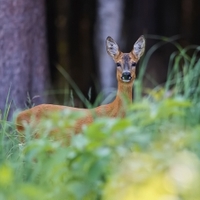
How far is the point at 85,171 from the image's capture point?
476 cm

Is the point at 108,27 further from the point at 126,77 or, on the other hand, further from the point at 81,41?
the point at 126,77

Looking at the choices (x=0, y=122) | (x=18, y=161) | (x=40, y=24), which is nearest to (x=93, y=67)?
(x=40, y=24)

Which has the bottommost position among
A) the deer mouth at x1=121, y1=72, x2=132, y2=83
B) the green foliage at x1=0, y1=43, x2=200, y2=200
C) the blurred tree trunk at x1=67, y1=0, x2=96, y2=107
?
the blurred tree trunk at x1=67, y1=0, x2=96, y2=107

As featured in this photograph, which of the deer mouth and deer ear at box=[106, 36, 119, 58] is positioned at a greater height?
deer ear at box=[106, 36, 119, 58]

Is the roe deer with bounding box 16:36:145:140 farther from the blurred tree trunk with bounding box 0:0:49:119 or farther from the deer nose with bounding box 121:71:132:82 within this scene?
the blurred tree trunk with bounding box 0:0:49:119

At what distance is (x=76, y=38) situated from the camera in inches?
495

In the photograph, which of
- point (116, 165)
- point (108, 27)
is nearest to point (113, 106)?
point (116, 165)

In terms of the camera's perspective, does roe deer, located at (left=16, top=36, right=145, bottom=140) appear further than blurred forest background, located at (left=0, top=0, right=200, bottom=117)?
Answer: No

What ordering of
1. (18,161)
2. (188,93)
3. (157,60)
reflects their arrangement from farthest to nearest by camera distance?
(157,60) → (188,93) → (18,161)

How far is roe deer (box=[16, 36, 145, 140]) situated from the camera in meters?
7.10

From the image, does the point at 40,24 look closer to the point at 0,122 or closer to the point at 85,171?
the point at 0,122

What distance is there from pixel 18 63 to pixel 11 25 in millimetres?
372

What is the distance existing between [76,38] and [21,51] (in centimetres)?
381

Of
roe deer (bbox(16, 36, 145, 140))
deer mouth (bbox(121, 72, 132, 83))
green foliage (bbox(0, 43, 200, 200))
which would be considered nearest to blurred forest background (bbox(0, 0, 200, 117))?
roe deer (bbox(16, 36, 145, 140))
